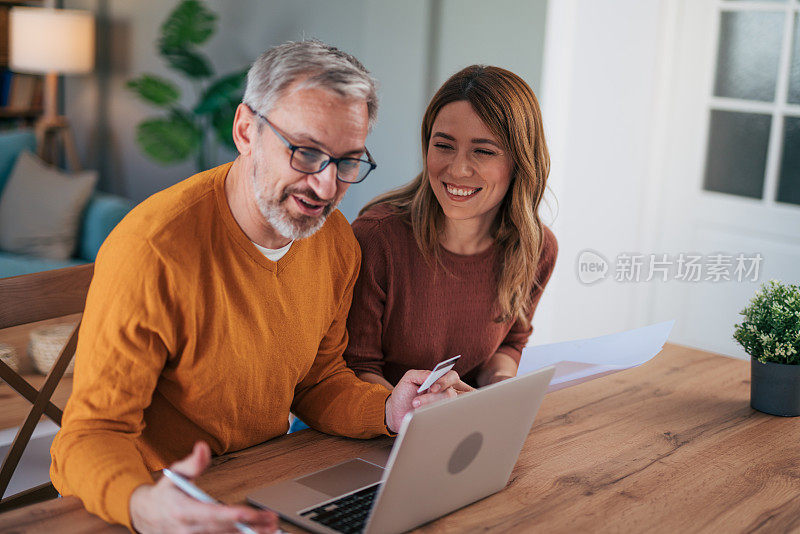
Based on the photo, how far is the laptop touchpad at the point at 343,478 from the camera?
1.20 meters

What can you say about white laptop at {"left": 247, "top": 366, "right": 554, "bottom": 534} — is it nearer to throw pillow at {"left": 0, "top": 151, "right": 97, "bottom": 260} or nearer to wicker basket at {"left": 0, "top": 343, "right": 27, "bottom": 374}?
wicker basket at {"left": 0, "top": 343, "right": 27, "bottom": 374}

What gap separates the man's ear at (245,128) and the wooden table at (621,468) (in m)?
0.49

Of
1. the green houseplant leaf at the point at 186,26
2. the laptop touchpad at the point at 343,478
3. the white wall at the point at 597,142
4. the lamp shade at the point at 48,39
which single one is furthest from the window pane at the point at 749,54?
the lamp shade at the point at 48,39

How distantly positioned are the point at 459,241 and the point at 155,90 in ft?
11.1

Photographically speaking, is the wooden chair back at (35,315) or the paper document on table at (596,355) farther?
the paper document on table at (596,355)

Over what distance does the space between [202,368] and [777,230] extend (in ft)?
9.88

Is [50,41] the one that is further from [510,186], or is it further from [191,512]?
[191,512]


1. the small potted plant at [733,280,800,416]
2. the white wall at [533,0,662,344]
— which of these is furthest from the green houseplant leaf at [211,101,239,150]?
the small potted plant at [733,280,800,416]

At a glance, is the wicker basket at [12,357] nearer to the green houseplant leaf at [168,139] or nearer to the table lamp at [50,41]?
the green houseplant leaf at [168,139]

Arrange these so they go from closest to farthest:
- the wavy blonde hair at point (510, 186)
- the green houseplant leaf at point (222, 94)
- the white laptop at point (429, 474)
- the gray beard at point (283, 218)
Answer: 1. the white laptop at point (429, 474)
2. the gray beard at point (283, 218)
3. the wavy blonde hair at point (510, 186)
4. the green houseplant leaf at point (222, 94)

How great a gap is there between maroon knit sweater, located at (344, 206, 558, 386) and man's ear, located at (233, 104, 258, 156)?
433mm

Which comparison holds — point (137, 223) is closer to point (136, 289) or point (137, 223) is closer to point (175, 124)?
point (136, 289)

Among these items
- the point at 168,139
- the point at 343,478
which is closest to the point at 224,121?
the point at 168,139

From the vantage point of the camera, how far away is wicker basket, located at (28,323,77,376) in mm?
1954
